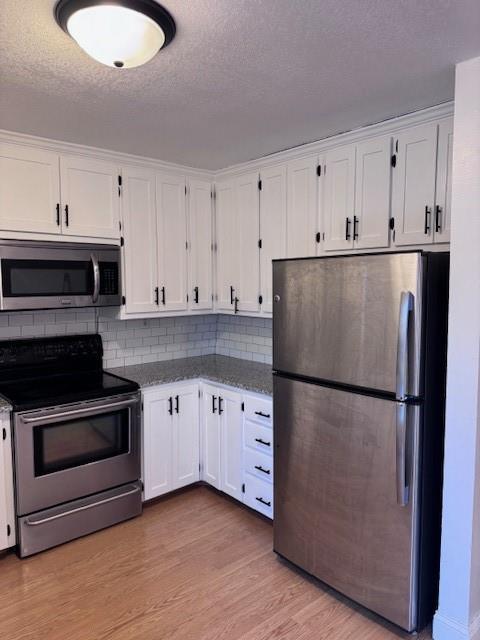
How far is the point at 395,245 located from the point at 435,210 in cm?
27

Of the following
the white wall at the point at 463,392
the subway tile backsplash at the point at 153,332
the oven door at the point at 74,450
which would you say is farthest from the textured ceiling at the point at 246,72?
the oven door at the point at 74,450

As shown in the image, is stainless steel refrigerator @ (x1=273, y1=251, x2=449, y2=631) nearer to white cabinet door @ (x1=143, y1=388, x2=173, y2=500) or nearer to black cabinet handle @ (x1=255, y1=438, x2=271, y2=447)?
black cabinet handle @ (x1=255, y1=438, x2=271, y2=447)

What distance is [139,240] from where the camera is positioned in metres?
3.20

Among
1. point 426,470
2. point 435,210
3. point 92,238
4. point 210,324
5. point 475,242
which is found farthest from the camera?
point 210,324

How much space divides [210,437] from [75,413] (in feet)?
3.26

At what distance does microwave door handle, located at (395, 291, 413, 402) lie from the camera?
1.82m

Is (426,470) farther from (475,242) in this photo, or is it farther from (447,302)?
(475,242)

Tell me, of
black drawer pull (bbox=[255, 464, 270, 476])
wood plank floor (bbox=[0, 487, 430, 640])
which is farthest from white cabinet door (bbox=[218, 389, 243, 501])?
wood plank floor (bbox=[0, 487, 430, 640])

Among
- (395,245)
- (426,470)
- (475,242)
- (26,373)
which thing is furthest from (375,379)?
(26,373)

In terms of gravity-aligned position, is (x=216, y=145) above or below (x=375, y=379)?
above

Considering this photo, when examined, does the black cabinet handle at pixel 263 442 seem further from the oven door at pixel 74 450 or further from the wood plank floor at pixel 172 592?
the oven door at pixel 74 450

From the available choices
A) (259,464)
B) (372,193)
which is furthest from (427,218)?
(259,464)

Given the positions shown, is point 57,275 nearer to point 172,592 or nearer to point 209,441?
point 209,441

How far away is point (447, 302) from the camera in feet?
6.52
